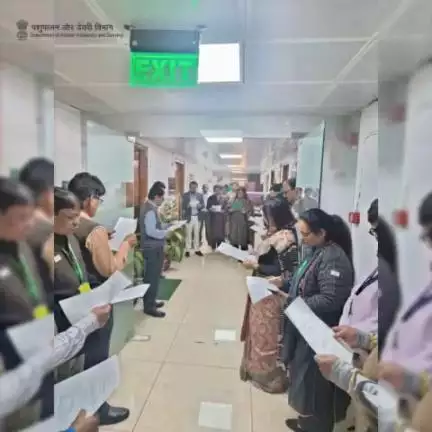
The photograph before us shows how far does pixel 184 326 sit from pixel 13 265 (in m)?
0.87

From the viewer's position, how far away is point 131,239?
1580 mm

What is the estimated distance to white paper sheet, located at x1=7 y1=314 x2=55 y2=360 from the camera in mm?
1078

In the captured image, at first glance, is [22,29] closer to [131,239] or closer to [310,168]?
[131,239]

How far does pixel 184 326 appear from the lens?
1.69 meters

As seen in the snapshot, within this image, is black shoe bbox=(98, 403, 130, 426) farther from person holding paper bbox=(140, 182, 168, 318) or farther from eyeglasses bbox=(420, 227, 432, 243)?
eyeglasses bbox=(420, 227, 432, 243)

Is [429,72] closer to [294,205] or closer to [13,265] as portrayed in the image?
[294,205]

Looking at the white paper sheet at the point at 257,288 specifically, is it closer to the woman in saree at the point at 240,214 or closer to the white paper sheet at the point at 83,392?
the woman in saree at the point at 240,214

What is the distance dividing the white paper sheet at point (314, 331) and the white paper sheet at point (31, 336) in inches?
36.7

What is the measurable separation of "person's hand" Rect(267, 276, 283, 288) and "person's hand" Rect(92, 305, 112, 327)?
74 cm

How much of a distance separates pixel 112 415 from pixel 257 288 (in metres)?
0.82

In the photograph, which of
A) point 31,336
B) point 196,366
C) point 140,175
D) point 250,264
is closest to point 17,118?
point 140,175

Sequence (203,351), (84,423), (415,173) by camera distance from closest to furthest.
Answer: (415,173), (84,423), (203,351)

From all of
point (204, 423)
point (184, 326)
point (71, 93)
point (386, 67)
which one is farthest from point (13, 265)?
point (386, 67)

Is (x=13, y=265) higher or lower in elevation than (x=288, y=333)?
higher
